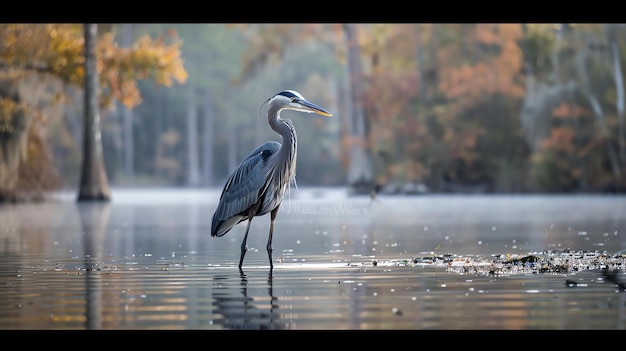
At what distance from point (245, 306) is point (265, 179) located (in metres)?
3.33

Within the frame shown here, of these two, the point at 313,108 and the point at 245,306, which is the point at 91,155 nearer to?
the point at 313,108

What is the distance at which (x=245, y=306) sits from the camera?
26.2 ft

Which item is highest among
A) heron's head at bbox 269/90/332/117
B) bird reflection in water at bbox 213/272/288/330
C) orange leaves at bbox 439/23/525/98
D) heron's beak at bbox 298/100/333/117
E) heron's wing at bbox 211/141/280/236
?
orange leaves at bbox 439/23/525/98

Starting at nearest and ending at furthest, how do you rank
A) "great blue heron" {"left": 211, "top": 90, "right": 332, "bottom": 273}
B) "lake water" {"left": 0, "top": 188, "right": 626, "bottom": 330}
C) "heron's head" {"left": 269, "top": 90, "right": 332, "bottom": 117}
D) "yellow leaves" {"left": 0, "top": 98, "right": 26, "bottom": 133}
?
"lake water" {"left": 0, "top": 188, "right": 626, "bottom": 330}, "great blue heron" {"left": 211, "top": 90, "right": 332, "bottom": 273}, "heron's head" {"left": 269, "top": 90, "right": 332, "bottom": 117}, "yellow leaves" {"left": 0, "top": 98, "right": 26, "bottom": 133}

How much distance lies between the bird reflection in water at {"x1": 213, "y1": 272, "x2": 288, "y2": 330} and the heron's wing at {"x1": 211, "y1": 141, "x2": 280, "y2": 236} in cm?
150

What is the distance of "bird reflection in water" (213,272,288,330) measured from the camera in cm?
708

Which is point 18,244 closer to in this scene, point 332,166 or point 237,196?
point 237,196

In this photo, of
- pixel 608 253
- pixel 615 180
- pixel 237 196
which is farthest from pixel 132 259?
pixel 615 180

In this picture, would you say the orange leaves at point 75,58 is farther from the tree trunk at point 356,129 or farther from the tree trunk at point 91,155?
the tree trunk at point 356,129

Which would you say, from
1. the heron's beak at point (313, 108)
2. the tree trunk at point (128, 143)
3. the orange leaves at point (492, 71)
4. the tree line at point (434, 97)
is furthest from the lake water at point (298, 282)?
the tree trunk at point (128, 143)

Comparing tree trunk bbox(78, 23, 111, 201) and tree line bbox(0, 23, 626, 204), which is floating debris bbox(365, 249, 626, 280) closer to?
tree line bbox(0, 23, 626, 204)

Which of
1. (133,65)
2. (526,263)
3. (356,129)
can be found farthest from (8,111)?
(526,263)

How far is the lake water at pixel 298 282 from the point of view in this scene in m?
7.28

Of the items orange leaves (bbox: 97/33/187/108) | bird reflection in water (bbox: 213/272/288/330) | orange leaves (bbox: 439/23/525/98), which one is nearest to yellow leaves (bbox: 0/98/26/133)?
orange leaves (bbox: 97/33/187/108)
